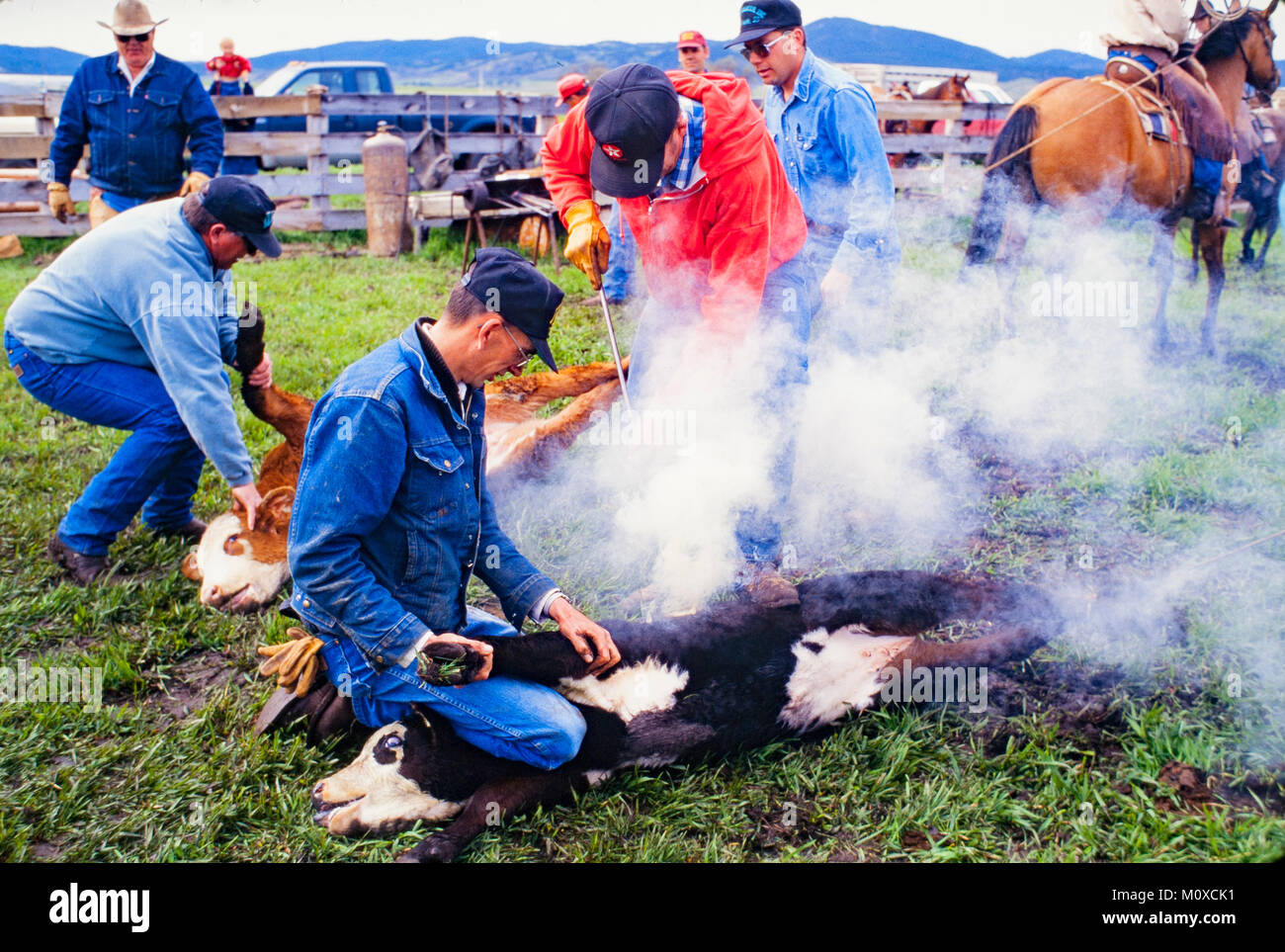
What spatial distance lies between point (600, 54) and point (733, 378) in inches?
100.0

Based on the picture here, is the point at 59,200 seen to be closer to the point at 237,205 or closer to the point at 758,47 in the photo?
the point at 237,205

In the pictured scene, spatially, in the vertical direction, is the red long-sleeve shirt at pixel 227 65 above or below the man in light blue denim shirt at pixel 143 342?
above

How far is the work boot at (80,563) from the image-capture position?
11.1 feet

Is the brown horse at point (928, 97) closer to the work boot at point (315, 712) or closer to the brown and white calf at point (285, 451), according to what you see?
the brown and white calf at point (285, 451)

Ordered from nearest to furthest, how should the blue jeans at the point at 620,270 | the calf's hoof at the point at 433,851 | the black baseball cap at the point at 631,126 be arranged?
1. the calf's hoof at the point at 433,851
2. the black baseball cap at the point at 631,126
3. the blue jeans at the point at 620,270

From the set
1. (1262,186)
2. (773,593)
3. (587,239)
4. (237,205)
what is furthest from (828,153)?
(1262,186)

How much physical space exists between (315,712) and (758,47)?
10.6 feet

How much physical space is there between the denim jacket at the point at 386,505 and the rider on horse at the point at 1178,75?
19.4ft

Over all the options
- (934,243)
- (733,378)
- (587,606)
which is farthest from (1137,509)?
(934,243)

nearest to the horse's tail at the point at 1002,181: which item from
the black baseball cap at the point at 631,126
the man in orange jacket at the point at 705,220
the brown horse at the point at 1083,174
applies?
the brown horse at the point at 1083,174

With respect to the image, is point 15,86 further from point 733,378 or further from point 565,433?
point 733,378

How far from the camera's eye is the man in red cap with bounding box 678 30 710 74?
23.2ft

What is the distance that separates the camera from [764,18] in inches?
144
